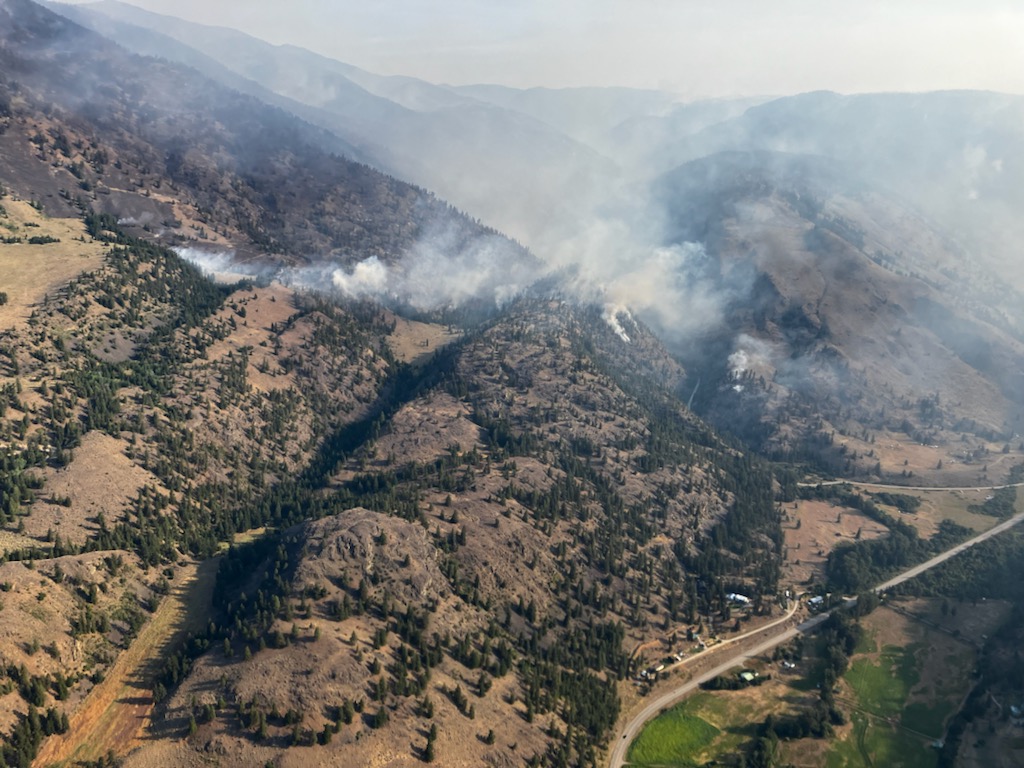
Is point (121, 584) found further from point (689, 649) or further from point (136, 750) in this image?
point (689, 649)

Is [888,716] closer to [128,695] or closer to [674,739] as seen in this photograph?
[674,739]

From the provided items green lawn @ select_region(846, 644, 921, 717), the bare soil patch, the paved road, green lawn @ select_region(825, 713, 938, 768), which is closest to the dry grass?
A: the bare soil patch

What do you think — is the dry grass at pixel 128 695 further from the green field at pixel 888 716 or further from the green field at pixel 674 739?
the green field at pixel 888 716

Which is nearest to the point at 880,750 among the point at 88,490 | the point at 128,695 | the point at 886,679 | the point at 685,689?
the point at 886,679

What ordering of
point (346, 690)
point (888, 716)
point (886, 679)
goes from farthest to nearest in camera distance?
point (886, 679) → point (888, 716) → point (346, 690)

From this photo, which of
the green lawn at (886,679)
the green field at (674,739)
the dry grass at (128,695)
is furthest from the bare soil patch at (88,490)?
the green lawn at (886,679)

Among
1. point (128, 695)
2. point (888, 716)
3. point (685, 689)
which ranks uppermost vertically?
point (128, 695)
